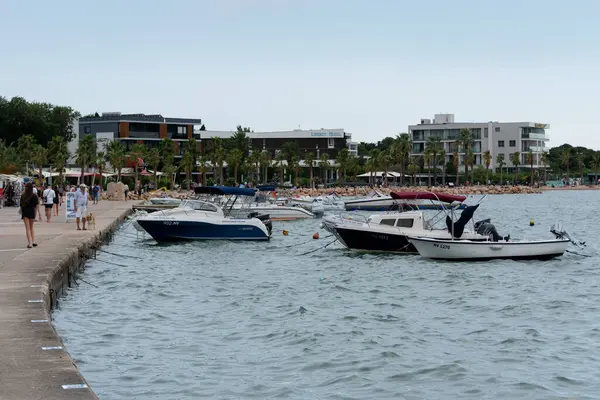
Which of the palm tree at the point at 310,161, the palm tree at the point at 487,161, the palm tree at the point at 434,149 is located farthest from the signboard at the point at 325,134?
the palm tree at the point at 487,161

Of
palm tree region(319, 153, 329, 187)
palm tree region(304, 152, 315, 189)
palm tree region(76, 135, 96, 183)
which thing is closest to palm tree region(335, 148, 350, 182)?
palm tree region(319, 153, 329, 187)

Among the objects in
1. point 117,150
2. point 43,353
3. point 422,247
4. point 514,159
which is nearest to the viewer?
point 43,353

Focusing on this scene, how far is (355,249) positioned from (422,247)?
3.95 m

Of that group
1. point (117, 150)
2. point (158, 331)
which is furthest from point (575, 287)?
point (117, 150)

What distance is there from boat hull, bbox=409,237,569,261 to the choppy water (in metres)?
0.40

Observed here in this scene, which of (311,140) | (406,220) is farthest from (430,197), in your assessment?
(311,140)

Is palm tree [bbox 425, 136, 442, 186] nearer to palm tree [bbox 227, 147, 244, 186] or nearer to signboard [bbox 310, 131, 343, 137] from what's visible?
signboard [bbox 310, 131, 343, 137]

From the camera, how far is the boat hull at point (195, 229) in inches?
1754

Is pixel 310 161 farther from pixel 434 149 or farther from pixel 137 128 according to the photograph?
pixel 137 128

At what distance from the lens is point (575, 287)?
3094 cm

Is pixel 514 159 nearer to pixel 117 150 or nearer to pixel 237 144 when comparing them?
pixel 237 144

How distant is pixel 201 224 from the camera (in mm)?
44312

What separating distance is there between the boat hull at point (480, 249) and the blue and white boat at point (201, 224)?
1098 centimetres

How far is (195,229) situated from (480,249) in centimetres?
1451
